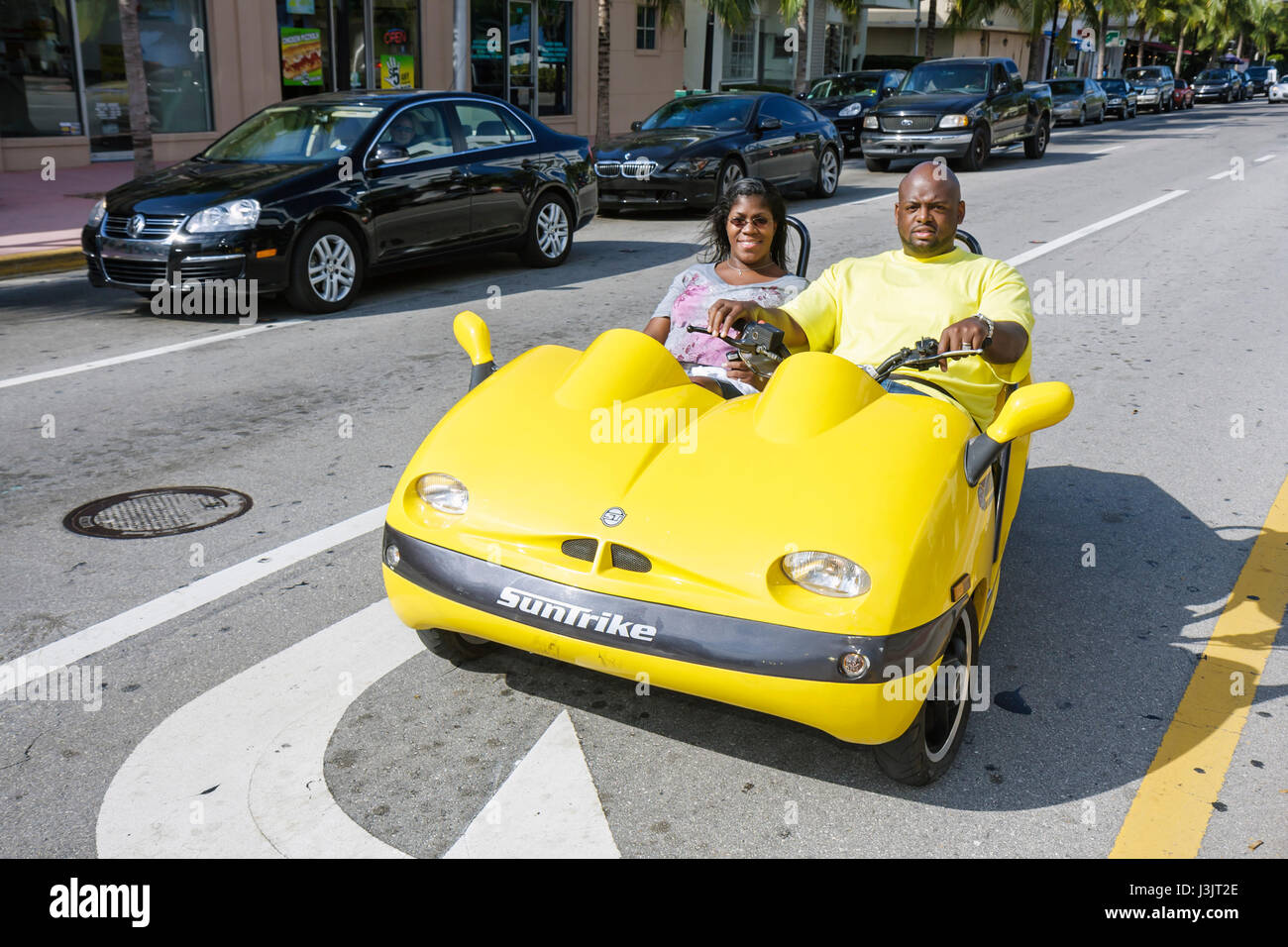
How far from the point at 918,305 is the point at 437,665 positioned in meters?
2.04

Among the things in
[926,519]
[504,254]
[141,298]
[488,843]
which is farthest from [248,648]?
[504,254]

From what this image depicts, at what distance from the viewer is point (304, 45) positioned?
2083cm

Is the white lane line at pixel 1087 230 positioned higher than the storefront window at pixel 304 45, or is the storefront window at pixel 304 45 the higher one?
the storefront window at pixel 304 45

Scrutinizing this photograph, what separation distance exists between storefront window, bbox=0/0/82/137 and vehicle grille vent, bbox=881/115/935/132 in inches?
511

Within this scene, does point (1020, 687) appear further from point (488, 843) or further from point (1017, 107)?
point (1017, 107)

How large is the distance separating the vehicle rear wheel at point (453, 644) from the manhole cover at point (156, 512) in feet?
5.54

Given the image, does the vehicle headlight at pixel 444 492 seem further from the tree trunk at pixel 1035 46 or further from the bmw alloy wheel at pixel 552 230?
the tree trunk at pixel 1035 46

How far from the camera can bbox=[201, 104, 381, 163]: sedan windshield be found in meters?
9.77

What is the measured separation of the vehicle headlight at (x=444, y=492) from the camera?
329 cm

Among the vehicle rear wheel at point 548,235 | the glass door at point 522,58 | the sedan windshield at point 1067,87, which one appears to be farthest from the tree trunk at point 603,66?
the sedan windshield at point 1067,87

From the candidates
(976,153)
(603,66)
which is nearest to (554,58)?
(603,66)

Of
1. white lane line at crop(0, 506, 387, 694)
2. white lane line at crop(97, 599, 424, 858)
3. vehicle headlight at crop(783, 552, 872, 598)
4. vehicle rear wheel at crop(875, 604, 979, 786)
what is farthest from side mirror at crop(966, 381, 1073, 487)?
white lane line at crop(0, 506, 387, 694)
